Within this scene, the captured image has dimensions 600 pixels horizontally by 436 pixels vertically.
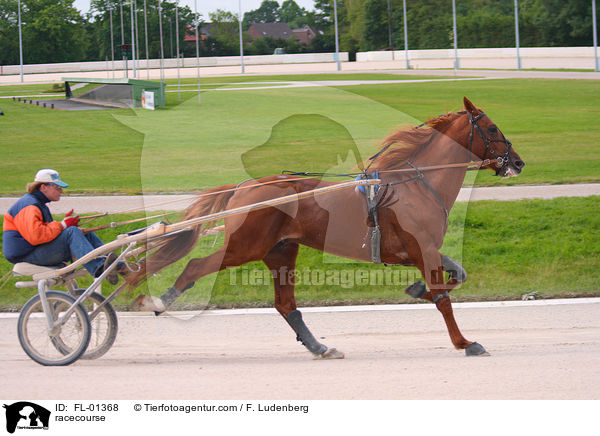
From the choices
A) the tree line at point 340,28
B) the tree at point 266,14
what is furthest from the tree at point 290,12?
the tree line at point 340,28

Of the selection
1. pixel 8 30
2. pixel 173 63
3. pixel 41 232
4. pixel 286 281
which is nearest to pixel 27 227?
pixel 41 232

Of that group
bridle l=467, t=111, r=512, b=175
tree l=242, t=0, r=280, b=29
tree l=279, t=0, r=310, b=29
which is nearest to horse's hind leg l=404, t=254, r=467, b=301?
bridle l=467, t=111, r=512, b=175

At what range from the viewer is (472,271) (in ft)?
28.5

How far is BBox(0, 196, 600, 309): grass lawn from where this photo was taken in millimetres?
8013

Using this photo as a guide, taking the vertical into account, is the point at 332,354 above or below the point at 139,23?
below

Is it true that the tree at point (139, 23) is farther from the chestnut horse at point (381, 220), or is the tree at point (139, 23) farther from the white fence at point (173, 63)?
the chestnut horse at point (381, 220)

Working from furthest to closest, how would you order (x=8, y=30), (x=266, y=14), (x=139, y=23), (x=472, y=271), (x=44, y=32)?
(x=266, y=14)
(x=44, y=32)
(x=8, y=30)
(x=139, y=23)
(x=472, y=271)

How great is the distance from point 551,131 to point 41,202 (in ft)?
56.9

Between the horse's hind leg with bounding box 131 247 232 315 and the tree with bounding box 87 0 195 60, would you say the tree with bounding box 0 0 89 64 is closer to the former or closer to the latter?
the tree with bounding box 87 0 195 60

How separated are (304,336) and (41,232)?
2.16 metres

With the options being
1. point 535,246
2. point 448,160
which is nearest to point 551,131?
point 535,246

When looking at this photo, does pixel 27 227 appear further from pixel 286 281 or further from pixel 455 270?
pixel 455 270
